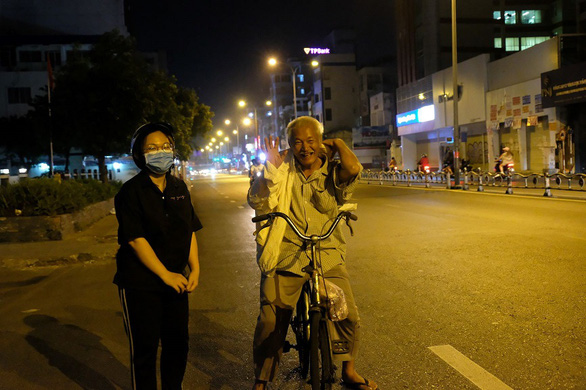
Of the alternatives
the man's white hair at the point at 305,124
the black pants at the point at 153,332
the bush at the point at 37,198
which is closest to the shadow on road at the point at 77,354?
the black pants at the point at 153,332

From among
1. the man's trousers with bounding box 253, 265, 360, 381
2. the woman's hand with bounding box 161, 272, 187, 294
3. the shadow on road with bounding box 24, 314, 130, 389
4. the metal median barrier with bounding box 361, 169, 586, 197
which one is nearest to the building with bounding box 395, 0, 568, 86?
the metal median barrier with bounding box 361, 169, 586, 197

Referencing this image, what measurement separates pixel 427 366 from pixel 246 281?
400cm

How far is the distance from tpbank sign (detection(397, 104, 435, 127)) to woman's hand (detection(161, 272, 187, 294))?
145 ft

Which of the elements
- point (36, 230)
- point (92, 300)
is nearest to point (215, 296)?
point (92, 300)

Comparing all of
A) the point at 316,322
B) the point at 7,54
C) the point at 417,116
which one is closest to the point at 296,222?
the point at 316,322

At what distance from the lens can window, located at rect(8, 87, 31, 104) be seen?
58625 millimetres

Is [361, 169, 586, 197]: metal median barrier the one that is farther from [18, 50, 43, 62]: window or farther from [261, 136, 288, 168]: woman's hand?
[18, 50, 43, 62]: window

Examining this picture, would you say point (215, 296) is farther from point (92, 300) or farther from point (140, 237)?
point (140, 237)

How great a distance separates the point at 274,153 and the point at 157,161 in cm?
80

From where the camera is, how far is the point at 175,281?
3.27 m

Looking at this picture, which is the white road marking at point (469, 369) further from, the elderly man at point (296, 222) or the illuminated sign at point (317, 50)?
the illuminated sign at point (317, 50)

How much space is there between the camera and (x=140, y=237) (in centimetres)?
319

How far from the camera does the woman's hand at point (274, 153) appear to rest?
12.1 feet

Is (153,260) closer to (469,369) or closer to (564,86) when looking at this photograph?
(469,369)
